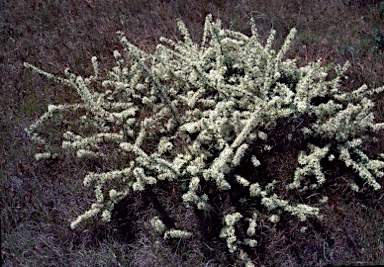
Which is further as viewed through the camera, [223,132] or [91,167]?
[91,167]

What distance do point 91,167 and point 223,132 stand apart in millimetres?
1156

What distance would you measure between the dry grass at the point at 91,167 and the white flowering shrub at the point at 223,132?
5.4 inches

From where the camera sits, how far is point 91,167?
3.22 m

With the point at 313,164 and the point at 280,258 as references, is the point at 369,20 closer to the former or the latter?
the point at 313,164

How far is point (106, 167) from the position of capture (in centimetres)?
320

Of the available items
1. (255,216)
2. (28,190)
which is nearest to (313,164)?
(255,216)

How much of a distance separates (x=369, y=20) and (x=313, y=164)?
7.69ft

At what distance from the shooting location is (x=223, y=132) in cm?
304

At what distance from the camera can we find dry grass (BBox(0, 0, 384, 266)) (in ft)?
8.98

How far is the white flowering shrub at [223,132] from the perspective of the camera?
2.83 metres

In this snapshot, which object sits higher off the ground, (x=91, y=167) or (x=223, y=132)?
(x=91, y=167)

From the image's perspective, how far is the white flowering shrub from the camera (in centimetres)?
283

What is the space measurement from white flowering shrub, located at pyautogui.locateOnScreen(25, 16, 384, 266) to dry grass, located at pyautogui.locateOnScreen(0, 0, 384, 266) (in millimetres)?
137

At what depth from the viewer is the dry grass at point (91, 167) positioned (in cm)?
274
